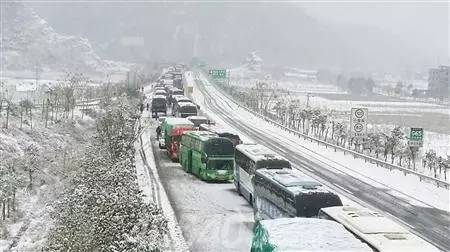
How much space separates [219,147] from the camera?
3422 cm

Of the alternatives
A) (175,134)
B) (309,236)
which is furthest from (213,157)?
(309,236)

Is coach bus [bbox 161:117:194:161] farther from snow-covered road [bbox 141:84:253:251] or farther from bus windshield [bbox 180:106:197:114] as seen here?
bus windshield [bbox 180:106:197:114]

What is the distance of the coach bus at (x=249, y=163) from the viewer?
92.0ft

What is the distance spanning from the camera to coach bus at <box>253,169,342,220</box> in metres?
19.7

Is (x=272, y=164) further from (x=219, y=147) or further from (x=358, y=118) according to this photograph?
(x=358, y=118)

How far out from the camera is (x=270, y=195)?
22.8m

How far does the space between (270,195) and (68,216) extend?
7.50 m

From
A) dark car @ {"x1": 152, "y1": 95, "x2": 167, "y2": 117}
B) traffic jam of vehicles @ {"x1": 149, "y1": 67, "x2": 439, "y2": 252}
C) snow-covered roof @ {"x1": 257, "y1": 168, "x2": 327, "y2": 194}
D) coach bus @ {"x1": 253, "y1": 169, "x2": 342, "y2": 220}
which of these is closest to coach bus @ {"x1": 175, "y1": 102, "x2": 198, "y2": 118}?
dark car @ {"x1": 152, "y1": 95, "x2": 167, "y2": 117}

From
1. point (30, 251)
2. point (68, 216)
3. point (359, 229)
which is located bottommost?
point (30, 251)

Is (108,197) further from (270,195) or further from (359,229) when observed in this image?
(359,229)

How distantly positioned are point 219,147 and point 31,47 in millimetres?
163169

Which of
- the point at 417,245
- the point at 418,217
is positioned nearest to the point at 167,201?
the point at 418,217

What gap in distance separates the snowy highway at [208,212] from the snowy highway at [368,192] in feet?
23.3

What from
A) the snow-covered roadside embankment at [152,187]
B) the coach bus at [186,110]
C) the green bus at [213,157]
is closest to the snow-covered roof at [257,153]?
the green bus at [213,157]
